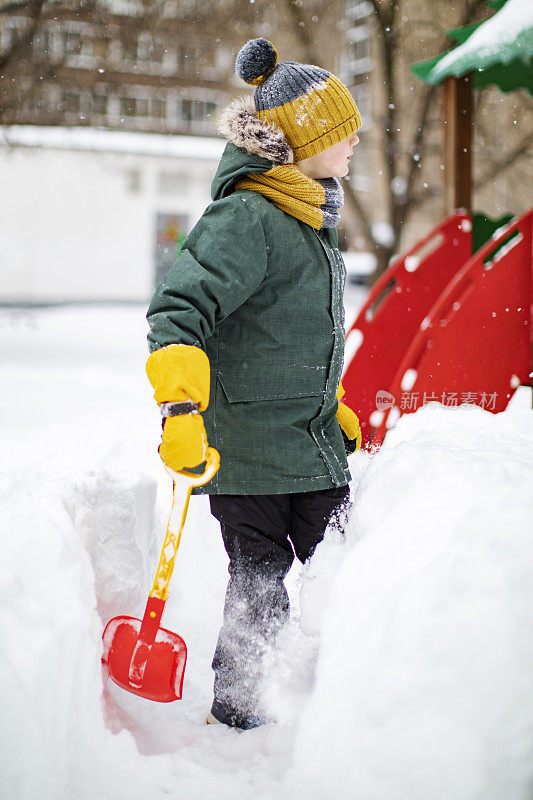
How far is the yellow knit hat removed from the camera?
191 centimetres

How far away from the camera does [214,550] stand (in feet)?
9.76

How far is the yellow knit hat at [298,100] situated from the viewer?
6.26ft

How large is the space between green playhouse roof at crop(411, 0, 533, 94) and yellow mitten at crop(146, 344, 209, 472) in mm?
2629

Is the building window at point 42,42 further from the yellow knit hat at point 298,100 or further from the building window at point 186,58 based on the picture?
the yellow knit hat at point 298,100

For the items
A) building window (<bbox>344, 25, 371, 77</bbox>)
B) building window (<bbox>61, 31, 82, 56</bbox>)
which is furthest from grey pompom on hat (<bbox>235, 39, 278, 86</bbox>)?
building window (<bbox>344, 25, 371, 77</bbox>)

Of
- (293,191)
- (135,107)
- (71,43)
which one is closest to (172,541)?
(293,191)

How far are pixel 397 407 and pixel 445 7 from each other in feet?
21.4

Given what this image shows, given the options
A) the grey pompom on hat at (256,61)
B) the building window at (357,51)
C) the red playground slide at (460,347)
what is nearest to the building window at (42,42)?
the building window at (357,51)

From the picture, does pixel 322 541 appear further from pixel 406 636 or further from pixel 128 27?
pixel 128 27

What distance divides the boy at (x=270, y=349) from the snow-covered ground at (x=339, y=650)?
0.42ft

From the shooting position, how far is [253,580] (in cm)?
192

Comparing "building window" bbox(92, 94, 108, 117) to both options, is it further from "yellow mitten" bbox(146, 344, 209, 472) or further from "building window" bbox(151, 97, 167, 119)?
"yellow mitten" bbox(146, 344, 209, 472)

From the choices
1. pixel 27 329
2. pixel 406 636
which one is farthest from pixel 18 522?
pixel 27 329

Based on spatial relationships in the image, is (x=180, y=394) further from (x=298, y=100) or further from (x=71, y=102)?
(x=71, y=102)
